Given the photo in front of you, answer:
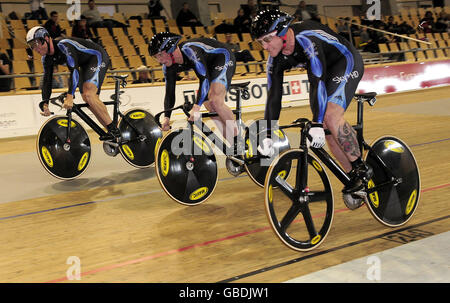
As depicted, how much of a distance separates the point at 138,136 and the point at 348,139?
10.4ft

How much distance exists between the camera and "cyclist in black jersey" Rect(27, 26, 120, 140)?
5.43 metres

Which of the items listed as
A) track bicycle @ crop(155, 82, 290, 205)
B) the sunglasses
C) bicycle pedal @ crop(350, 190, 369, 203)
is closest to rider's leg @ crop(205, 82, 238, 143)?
track bicycle @ crop(155, 82, 290, 205)

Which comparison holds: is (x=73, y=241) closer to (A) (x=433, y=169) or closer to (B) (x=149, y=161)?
(B) (x=149, y=161)

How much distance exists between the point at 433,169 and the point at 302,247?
2.86m

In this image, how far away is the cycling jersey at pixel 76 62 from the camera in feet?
18.2

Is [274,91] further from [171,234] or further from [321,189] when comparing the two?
[171,234]

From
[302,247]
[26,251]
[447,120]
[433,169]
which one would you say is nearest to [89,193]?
[26,251]

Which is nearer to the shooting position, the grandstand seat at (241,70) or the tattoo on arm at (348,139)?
the tattoo on arm at (348,139)

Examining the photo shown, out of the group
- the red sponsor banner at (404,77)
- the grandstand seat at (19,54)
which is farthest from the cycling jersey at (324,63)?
the red sponsor banner at (404,77)

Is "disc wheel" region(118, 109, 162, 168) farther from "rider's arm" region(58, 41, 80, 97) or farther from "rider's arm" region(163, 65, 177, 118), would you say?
"rider's arm" region(163, 65, 177, 118)

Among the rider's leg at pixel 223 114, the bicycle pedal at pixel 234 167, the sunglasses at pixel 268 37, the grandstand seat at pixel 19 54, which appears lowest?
the bicycle pedal at pixel 234 167

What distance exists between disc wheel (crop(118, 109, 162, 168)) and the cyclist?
288 centimetres

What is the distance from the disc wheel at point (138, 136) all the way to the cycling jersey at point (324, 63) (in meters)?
2.86

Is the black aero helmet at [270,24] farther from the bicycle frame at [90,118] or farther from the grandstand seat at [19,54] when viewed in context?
the grandstand seat at [19,54]
